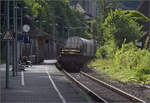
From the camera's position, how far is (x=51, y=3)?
103 metres

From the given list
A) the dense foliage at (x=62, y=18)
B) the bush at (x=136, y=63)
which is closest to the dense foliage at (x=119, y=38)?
the bush at (x=136, y=63)

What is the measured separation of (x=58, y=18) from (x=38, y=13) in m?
16.6

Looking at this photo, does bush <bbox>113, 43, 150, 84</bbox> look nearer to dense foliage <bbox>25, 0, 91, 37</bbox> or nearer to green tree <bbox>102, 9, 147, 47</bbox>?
green tree <bbox>102, 9, 147, 47</bbox>

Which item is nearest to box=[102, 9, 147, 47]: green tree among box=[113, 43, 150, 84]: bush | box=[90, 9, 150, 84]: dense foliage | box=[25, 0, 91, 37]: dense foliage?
box=[90, 9, 150, 84]: dense foliage

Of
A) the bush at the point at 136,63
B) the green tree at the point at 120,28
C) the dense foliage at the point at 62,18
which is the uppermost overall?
the dense foliage at the point at 62,18

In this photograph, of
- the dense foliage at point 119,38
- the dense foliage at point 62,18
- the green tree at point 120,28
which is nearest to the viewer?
the dense foliage at point 119,38

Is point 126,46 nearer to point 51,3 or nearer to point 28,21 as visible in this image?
point 28,21

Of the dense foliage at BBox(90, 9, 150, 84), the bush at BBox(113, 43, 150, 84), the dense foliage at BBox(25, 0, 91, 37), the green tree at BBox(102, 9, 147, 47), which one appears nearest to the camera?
the bush at BBox(113, 43, 150, 84)

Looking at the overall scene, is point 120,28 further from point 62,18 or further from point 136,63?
point 62,18

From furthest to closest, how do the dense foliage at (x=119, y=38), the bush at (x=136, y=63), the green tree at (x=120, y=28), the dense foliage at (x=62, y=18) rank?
the dense foliage at (x=62, y=18), the green tree at (x=120, y=28), the dense foliage at (x=119, y=38), the bush at (x=136, y=63)

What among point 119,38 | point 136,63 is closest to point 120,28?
point 119,38

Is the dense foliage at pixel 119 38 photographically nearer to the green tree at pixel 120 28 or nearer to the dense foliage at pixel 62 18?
the green tree at pixel 120 28

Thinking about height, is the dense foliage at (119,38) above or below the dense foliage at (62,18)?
below

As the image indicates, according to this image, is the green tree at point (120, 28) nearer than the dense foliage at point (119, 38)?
No
